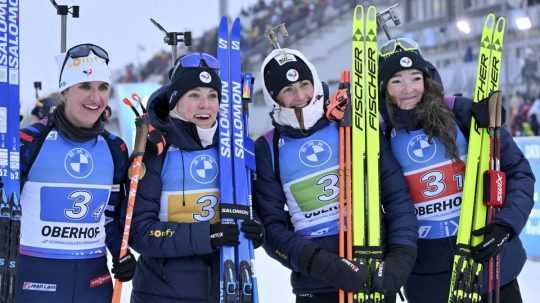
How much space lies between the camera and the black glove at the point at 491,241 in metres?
2.69

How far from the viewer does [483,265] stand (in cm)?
277

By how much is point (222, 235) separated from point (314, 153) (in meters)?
0.45

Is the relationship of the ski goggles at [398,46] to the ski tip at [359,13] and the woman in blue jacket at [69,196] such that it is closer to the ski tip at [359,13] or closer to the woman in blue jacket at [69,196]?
the ski tip at [359,13]

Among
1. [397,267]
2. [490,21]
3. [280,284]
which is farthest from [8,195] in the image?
[280,284]

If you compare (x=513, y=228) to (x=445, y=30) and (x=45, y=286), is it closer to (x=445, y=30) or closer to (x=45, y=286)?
(x=45, y=286)

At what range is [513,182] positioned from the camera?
9.23 ft

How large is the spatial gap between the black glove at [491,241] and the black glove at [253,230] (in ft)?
2.52

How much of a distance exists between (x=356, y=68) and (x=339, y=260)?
756 millimetres

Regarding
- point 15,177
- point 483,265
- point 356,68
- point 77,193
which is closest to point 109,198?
point 77,193

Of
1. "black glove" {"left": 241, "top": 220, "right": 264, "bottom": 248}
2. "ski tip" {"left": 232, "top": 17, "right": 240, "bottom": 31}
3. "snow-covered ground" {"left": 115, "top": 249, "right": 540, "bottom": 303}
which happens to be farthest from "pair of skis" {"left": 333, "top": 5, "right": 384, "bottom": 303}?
"snow-covered ground" {"left": 115, "top": 249, "right": 540, "bottom": 303}

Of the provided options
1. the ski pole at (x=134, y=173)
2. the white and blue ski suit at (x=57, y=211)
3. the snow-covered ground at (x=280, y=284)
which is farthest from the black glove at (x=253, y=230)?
the snow-covered ground at (x=280, y=284)

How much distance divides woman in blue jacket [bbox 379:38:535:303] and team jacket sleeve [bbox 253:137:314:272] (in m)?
0.48

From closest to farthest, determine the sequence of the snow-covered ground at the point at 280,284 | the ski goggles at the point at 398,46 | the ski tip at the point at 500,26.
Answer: the ski goggles at the point at 398,46, the ski tip at the point at 500,26, the snow-covered ground at the point at 280,284

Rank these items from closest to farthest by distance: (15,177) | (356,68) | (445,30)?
(15,177), (356,68), (445,30)
